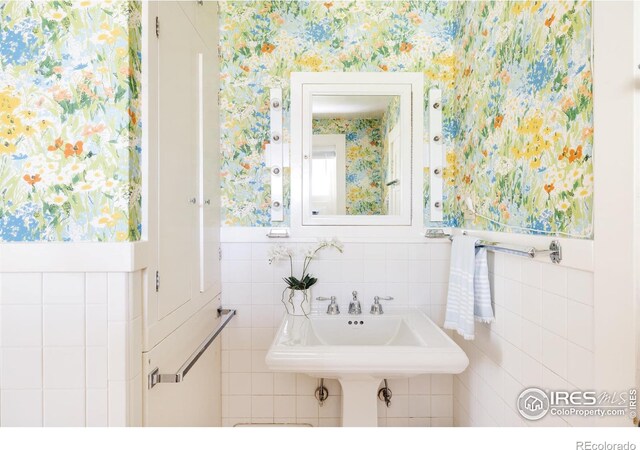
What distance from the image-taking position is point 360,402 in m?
1.36

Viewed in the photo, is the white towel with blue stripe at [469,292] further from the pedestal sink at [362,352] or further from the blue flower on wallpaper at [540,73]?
the blue flower on wallpaper at [540,73]

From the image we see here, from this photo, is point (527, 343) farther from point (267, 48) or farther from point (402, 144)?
point (267, 48)

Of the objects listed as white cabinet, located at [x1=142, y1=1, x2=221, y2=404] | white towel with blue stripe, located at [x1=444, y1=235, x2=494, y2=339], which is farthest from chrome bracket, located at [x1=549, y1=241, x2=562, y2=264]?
white cabinet, located at [x1=142, y1=1, x2=221, y2=404]

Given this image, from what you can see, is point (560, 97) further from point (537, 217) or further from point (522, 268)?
point (522, 268)

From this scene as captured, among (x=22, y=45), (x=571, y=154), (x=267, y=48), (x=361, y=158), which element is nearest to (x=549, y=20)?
(x=571, y=154)

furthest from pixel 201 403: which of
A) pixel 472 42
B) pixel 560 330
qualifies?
pixel 472 42

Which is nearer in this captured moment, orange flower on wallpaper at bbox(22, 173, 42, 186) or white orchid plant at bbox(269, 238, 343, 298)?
orange flower on wallpaper at bbox(22, 173, 42, 186)

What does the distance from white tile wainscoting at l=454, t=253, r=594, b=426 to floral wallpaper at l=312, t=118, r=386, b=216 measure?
634 millimetres

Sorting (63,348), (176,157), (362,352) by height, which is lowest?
(362,352)

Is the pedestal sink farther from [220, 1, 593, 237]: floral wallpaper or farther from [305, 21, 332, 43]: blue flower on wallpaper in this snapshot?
[305, 21, 332, 43]: blue flower on wallpaper

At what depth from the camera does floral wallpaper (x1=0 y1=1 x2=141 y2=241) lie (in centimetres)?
94

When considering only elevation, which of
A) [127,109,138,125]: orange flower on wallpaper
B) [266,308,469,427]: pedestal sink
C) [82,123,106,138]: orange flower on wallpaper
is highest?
[127,109,138,125]: orange flower on wallpaper

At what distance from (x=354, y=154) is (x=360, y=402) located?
110cm

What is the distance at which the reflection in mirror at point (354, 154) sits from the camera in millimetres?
1744
